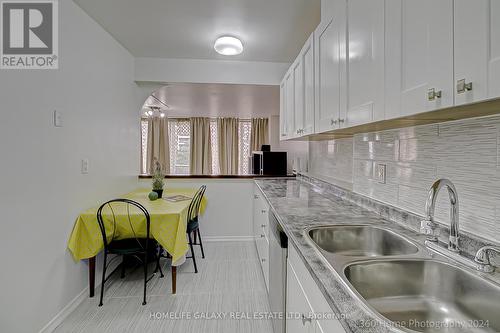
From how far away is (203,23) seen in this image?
2.42 metres

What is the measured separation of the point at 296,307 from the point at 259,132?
21.9ft

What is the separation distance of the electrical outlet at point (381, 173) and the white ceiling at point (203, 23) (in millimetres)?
1393

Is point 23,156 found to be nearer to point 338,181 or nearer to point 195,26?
point 195,26

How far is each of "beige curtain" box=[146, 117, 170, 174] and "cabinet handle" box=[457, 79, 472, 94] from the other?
292 inches

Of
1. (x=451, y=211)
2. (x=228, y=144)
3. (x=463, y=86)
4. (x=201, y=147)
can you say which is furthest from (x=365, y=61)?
(x=201, y=147)

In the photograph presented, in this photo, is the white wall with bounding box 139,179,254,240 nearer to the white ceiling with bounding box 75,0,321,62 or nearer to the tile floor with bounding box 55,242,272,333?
the tile floor with bounding box 55,242,272,333

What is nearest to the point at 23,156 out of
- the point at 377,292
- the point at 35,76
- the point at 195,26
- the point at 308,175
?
the point at 35,76

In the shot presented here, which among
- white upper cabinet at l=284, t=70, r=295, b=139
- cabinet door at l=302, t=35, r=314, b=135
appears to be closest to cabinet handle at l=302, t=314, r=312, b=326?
cabinet door at l=302, t=35, r=314, b=135

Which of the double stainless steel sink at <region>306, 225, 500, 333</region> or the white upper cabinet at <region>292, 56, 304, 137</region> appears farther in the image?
the white upper cabinet at <region>292, 56, 304, 137</region>

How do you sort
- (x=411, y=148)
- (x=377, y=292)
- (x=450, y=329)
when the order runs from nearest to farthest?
1. (x=450, y=329)
2. (x=377, y=292)
3. (x=411, y=148)

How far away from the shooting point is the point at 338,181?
2.37 m

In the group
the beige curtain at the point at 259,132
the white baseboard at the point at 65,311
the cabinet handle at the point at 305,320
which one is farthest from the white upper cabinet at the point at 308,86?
the beige curtain at the point at 259,132

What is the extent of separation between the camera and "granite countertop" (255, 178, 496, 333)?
2.05ft

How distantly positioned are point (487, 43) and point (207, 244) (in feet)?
11.4
